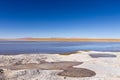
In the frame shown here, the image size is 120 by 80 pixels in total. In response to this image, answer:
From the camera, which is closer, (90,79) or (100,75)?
(90,79)

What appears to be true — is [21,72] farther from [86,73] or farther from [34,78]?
[86,73]

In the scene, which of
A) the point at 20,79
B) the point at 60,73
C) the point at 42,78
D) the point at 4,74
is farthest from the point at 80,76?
the point at 4,74

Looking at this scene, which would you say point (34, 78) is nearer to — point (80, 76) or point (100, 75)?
point (80, 76)

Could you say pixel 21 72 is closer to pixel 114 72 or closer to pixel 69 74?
pixel 69 74

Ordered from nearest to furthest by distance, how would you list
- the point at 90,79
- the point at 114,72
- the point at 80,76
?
1. the point at 90,79
2. the point at 80,76
3. the point at 114,72

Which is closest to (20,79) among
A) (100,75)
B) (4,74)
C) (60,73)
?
(4,74)

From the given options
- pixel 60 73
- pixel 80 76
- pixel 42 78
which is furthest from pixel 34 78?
pixel 80 76

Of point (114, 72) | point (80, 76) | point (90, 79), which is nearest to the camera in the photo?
point (90, 79)

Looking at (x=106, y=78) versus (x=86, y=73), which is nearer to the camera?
(x=106, y=78)
